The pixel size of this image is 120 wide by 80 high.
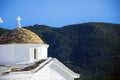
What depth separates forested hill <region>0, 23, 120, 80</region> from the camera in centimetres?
3494

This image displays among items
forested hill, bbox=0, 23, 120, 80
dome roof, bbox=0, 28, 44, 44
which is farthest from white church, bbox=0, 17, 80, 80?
forested hill, bbox=0, 23, 120, 80

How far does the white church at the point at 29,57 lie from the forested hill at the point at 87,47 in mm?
19258

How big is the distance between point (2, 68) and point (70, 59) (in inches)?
1054

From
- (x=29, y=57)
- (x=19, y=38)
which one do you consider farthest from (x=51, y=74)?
(x=19, y=38)

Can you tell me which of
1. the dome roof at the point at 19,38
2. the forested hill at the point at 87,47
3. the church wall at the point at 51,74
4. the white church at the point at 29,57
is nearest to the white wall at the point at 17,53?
the white church at the point at 29,57

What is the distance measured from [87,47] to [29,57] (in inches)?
1119

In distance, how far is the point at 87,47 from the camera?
4109cm

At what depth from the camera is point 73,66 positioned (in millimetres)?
34000

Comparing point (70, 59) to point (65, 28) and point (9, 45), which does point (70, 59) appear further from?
point (9, 45)

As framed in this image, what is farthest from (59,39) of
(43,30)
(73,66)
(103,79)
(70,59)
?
(103,79)

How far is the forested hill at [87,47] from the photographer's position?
3494cm

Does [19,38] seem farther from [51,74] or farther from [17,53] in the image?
[51,74]

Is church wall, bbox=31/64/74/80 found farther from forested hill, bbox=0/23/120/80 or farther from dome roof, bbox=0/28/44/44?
forested hill, bbox=0/23/120/80

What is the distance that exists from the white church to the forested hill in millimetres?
19258
